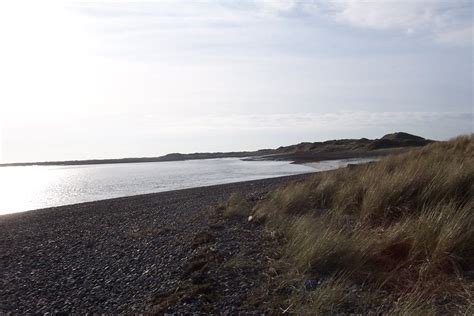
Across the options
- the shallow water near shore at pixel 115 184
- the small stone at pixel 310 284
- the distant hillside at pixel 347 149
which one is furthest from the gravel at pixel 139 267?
the distant hillside at pixel 347 149

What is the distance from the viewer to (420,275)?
552 centimetres

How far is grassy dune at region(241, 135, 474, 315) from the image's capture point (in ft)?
16.7

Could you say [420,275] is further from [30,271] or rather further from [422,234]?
[30,271]

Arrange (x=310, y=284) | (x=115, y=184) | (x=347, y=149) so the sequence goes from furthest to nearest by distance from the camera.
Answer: (x=347, y=149), (x=115, y=184), (x=310, y=284)

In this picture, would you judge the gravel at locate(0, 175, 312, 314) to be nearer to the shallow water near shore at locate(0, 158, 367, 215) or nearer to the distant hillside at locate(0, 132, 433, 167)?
the shallow water near shore at locate(0, 158, 367, 215)

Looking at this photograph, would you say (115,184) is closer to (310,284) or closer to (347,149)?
(310,284)

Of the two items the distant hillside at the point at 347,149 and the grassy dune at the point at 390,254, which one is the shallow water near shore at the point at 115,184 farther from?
the grassy dune at the point at 390,254

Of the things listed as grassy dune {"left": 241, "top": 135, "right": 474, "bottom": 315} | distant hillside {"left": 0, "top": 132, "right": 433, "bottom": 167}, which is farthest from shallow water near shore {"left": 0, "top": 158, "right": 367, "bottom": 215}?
grassy dune {"left": 241, "top": 135, "right": 474, "bottom": 315}

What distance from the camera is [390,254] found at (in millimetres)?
6398

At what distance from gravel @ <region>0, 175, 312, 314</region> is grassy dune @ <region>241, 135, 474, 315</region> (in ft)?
2.09

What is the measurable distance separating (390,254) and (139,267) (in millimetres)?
4153

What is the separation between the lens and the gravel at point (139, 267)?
6.09 meters

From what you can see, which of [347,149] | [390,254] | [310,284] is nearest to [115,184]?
[390,254]

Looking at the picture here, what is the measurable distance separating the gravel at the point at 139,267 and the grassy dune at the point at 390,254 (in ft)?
2.09
